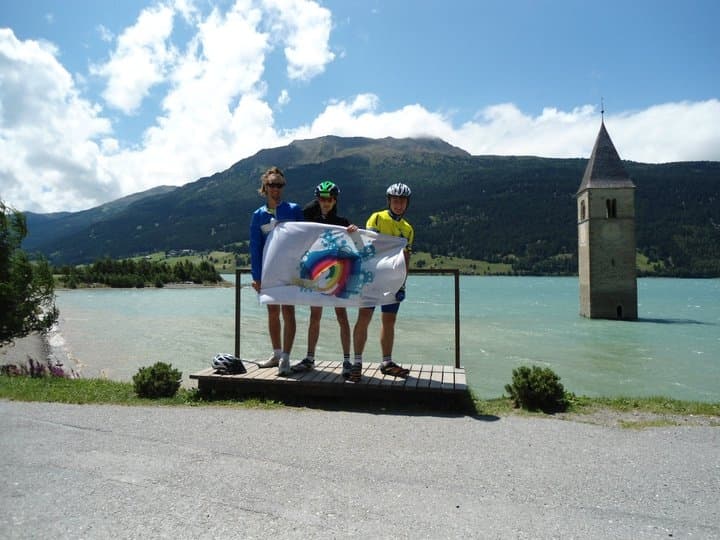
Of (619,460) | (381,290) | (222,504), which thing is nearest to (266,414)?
(381,290)

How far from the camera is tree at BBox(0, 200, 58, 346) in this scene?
603 inches

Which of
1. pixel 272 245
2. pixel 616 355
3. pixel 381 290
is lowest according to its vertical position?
pixel 616 355

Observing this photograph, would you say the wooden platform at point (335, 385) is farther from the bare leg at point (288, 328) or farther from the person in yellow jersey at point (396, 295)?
the bare leg at point (288, 328)

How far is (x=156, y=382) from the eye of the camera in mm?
8523

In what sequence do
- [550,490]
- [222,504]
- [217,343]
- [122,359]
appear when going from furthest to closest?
[217,343], [122,359], [550,490], [222,504]

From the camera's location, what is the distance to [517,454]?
5.64 metres

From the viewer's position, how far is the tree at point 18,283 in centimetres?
1532

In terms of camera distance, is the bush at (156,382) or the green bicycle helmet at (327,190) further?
the bush at (156,382)

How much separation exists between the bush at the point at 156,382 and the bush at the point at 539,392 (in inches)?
215

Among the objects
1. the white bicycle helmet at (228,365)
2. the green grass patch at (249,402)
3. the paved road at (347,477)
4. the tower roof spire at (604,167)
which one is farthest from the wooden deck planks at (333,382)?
the tower roof spire at (604,167)

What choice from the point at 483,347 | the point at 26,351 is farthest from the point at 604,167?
the point at 26,351

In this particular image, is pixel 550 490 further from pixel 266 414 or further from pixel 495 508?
pixel 266 414

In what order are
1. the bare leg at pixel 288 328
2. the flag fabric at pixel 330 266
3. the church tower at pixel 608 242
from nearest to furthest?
the flag fabric at pixel 330 266 → the bare leg at pixel 288 328 → the church tower at pixel 608 242

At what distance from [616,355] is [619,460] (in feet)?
92.5
